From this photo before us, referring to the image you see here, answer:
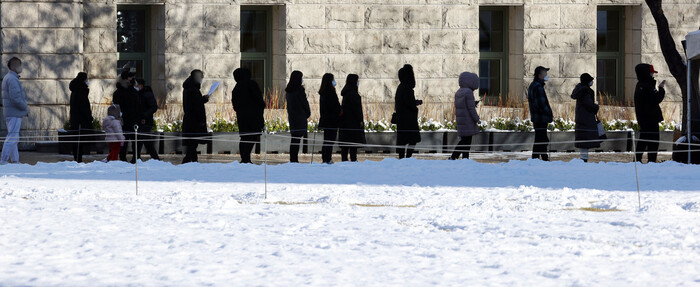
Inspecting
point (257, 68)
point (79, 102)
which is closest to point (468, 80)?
point (79, 102)

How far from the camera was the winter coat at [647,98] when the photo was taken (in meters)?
19.2

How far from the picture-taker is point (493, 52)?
87.2 ft

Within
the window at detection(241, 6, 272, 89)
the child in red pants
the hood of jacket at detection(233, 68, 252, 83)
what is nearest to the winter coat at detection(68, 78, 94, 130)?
the child in red pants

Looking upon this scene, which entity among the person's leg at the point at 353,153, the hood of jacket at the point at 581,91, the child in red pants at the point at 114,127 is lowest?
the person's leg at the point at 353,153

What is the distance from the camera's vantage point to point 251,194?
14836 millimetres

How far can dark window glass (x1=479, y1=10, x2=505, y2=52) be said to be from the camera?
2648cm

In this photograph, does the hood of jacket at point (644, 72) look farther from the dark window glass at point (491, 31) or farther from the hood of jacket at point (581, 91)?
the dark window glass at point (491, 31)

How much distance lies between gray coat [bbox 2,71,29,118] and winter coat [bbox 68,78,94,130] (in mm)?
844

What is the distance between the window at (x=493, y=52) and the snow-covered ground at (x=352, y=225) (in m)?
8.28

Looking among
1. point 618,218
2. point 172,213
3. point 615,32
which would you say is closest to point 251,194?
point 172,213

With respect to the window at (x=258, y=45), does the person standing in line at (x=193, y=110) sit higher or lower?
lower

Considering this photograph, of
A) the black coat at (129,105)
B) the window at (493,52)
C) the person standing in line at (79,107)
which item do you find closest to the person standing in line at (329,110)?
the black coat at (129,105)

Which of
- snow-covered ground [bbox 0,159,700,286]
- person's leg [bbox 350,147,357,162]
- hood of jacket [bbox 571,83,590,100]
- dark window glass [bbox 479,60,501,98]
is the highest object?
dark window glass [bbox 479,60,501,98]

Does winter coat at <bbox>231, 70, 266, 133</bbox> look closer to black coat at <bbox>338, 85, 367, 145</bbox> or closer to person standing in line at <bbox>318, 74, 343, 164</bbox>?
person standing in line at <bbox>318, 74, 343, 164</bbox>
